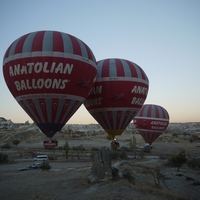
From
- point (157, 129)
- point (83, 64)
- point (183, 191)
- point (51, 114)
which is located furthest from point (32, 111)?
point (157, 129)

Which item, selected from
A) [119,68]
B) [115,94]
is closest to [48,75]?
[115,94]

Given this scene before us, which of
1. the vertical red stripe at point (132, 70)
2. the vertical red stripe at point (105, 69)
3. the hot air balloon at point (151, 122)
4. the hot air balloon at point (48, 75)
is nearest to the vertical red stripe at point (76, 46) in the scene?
the hot air balloon at point (48, 75)

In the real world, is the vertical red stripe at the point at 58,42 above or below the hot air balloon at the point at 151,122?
above

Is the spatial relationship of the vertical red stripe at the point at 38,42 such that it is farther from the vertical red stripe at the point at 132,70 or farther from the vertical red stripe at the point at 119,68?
the vertical red stripe at the point at 132,70

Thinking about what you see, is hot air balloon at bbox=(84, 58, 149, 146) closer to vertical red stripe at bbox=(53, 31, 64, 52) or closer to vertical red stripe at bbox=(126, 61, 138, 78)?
vertical red stripe at bbox=(126, 61, 138, 78)

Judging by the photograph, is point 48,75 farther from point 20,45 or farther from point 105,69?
point 105,69

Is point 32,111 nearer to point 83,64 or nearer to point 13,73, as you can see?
point 13,73
